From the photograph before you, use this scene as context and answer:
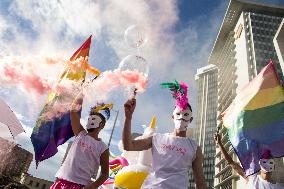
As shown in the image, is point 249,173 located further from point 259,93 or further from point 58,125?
point 58,125

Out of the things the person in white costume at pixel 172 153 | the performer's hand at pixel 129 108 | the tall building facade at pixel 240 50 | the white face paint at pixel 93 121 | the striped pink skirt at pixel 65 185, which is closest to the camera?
the performer's hand at pixel 129 108

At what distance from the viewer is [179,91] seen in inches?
192

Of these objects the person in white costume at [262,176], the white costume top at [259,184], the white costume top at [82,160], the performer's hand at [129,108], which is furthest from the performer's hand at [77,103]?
the white costume top at [259,184]

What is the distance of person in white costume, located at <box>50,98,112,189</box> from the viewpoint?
4586mm

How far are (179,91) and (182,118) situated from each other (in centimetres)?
48

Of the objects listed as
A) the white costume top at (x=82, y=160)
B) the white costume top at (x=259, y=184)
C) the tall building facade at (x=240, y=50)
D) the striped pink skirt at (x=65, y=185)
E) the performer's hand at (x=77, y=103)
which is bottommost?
the striped pink skirt at (x=65, y=185)

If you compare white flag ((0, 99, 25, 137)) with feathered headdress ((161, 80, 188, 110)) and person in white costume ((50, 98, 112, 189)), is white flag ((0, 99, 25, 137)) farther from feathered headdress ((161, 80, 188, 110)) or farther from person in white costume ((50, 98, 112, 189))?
feathered headdress ((161, 80, 188, 110))

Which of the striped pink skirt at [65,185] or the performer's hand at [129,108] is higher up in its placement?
the performer's hand at [129,108]

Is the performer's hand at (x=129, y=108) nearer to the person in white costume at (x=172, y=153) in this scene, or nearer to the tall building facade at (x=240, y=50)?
the person in white costume at (x=172, y=153)

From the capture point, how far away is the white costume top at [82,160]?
461 cm

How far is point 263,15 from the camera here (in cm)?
8250

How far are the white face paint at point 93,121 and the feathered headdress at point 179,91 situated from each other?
1.20 metres

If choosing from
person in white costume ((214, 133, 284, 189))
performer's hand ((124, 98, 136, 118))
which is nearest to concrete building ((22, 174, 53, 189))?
person in white costume ((214, 133, 284, 189))

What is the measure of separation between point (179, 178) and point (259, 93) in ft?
13.6
